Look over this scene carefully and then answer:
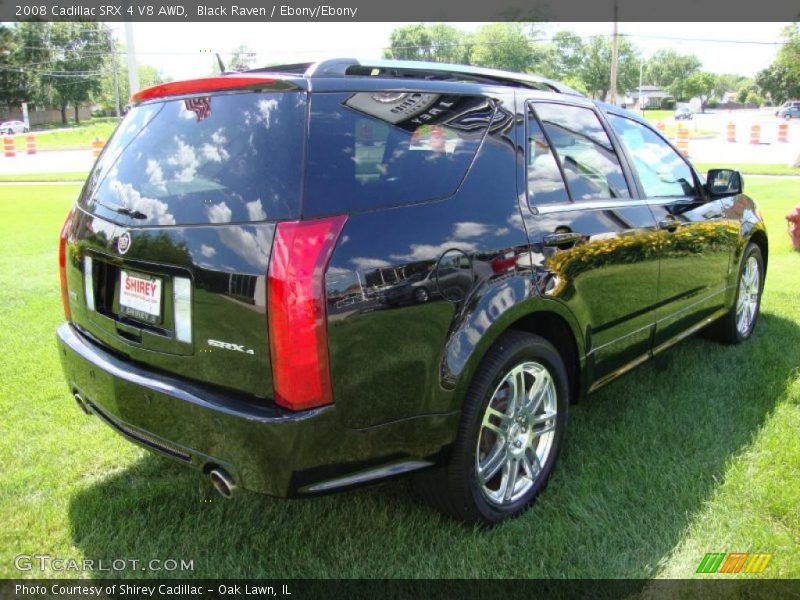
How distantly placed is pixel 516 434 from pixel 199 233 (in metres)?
1.54

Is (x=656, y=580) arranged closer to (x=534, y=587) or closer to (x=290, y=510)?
(x=534, y=587)

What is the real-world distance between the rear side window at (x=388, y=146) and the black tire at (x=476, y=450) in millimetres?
677

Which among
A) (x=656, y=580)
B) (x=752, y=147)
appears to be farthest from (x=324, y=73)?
(x=752, y=147)

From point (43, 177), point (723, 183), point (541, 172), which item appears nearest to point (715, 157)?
point (723, 183)

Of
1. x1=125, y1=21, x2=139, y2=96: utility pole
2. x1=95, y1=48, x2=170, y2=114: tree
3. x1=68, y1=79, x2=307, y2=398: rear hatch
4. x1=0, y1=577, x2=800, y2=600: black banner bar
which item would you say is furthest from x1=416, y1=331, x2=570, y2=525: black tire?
x1=95, y1=48, x2=170, y2=114: tree

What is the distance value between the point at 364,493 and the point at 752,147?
3204 centimetres

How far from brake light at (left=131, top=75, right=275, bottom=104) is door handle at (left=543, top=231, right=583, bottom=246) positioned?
128 centimetres

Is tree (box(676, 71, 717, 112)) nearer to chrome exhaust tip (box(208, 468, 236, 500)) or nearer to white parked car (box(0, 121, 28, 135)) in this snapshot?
white parked car (box(0, 121, 28, 135))

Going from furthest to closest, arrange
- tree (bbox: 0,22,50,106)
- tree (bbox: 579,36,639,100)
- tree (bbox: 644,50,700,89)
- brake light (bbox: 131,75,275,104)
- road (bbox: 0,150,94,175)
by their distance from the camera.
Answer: tree (bbox: 644,50,700,89)
tree (bbox: 579,36,639,100)
tree (bbox: 0,22,50,106)
road (bbox: 0,150,94,175)
brake light (bbox: 131,75,275,104)

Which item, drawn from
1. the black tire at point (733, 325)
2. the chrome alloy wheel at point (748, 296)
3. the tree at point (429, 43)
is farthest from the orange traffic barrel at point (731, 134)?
the tree at point (429, 43)

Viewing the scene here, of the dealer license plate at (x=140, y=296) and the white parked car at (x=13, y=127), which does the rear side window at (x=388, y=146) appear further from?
the white parked car at (x=13, y=127)

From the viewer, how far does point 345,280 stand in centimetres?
208

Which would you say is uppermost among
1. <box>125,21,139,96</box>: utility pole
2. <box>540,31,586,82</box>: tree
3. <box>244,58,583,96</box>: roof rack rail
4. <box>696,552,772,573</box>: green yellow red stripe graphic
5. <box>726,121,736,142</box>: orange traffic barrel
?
<box>540,31,586,82</box>: tree

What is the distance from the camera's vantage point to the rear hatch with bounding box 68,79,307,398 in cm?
211
